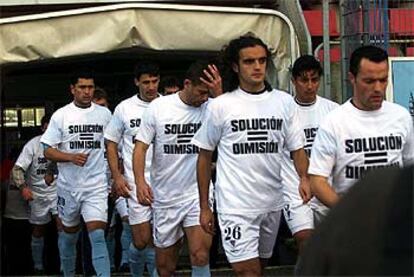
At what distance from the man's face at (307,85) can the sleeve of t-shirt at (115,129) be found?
192cm

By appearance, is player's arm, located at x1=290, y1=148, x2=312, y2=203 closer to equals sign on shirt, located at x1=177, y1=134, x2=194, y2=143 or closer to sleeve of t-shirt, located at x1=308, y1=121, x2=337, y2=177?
sleeve of t-shirt, located at x1=308, y1=121, x2=337, y2=177

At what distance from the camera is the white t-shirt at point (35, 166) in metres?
11.6

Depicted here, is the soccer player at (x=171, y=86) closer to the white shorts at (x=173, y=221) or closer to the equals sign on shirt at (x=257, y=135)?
the white shorts at (x=173, y=221)

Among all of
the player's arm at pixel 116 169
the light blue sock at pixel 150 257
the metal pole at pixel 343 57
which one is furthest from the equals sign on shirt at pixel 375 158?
the light blue sock at pixel 150 257

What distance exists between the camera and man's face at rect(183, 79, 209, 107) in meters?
8.11

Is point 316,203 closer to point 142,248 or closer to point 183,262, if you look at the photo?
point 142,248

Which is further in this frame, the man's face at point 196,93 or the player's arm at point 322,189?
the man's face at point 196,93

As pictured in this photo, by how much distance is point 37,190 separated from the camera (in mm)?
11867

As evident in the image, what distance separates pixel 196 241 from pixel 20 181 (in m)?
3.97

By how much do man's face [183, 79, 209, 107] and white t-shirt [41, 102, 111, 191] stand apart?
1.80 meters

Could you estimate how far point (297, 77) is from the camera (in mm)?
8500

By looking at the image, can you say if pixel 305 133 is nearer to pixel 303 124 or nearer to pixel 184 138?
pixel 303 124

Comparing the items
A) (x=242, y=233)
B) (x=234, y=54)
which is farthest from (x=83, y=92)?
(x=242, y=233)

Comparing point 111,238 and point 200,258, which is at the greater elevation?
point 200,258
